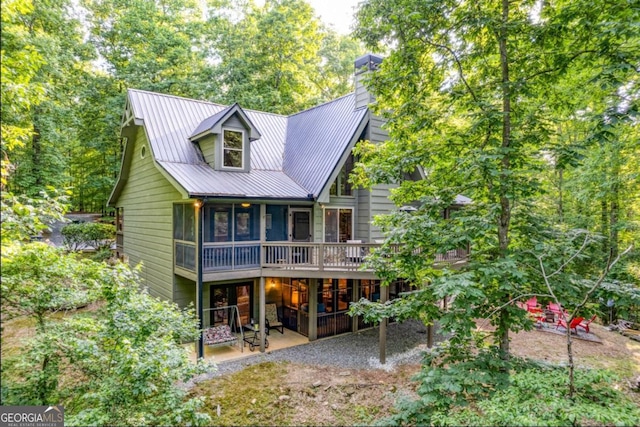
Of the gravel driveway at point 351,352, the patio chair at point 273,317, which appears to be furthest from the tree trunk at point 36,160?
the gravel driveway at point 351,352

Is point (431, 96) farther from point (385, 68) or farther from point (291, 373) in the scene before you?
point (291, 373)

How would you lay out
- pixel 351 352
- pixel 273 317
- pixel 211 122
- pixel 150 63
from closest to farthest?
pixel 351 352, pixel 211 122, pixel 273 317, pixel 150 63

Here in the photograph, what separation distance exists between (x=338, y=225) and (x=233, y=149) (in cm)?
487

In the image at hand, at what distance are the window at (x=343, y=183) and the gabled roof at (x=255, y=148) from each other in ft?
2.60

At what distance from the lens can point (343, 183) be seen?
12.6 m

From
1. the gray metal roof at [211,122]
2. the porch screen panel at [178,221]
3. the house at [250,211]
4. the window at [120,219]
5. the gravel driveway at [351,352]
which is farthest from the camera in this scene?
the window at [120,219]

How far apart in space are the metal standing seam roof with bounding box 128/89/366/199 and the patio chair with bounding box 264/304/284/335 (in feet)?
14.4

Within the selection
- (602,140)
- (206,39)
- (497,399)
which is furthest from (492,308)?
(206,39)

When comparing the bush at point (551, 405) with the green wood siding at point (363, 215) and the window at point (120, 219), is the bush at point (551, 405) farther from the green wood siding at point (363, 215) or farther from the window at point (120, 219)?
the window at point (120, 219)

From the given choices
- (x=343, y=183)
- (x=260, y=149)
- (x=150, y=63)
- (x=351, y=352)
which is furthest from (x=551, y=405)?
(x=150, y=63)

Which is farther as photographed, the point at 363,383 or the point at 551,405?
the point at 363,383

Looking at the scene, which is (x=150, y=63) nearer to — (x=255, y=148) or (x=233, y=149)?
(x=255, y=148)

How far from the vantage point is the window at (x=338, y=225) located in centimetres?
1249

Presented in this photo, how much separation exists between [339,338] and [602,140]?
948 centimetres
